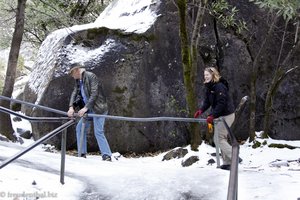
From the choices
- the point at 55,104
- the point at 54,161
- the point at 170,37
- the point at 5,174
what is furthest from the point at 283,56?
the point at 5,174

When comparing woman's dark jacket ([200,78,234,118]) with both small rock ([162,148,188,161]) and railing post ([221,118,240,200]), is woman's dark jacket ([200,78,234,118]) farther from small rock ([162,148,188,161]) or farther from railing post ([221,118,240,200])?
small rock ([162,148,188,161])

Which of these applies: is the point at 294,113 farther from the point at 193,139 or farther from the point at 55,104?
the point at 55,104

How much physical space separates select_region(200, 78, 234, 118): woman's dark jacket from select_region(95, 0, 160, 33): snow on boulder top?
5.89m

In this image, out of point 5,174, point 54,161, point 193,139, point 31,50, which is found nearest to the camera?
point 5,174

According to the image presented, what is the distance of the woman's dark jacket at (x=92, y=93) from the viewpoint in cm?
788

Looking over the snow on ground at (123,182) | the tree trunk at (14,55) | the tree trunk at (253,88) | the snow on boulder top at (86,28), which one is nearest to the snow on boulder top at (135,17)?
the snow on boulder top at (86,28)

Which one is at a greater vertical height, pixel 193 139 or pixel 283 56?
pixel 283 56

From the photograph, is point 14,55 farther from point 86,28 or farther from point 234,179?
point 234,179

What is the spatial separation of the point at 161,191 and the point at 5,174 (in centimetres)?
187

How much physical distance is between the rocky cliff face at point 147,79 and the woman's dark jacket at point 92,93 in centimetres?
376

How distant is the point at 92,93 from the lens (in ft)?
25.9

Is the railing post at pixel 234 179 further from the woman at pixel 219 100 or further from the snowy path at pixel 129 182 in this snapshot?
the woman at pixel 219 100

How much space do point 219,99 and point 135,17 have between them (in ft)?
23.5

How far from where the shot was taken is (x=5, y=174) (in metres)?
5.00
